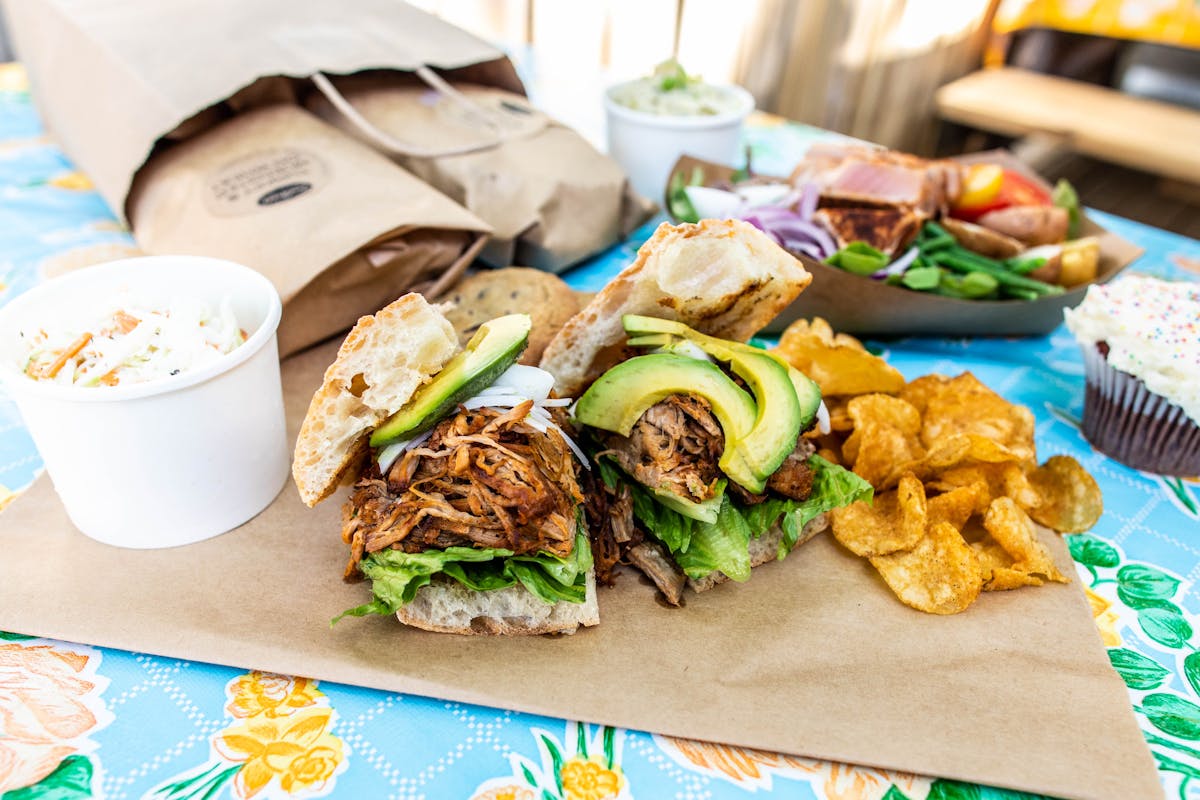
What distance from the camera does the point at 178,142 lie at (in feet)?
7.25

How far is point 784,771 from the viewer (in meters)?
1.16

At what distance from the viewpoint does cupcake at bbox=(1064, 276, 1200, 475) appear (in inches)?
64.2

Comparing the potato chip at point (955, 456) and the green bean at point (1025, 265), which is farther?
the green bean at point (1025, 265)

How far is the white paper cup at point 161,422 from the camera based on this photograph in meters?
1.31

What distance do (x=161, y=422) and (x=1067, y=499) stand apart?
1.72 meters

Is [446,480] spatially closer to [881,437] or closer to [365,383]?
[365,383]

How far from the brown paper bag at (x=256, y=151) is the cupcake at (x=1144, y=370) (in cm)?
149

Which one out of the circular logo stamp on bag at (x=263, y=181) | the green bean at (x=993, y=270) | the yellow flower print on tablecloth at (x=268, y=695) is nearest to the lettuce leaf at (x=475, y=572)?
the yellow flower print on tablecloth at (x=268, y=695)

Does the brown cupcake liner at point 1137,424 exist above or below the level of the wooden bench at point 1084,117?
above

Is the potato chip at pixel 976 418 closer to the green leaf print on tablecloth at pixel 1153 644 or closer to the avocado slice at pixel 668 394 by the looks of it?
the green leaf print on tablecloth at pixel 1153 644

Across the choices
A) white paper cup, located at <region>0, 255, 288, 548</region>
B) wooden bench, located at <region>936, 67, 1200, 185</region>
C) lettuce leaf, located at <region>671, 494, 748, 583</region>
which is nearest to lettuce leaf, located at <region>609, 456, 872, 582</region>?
lettuce leaf, located at <region>671, 494, 748, 583</region>

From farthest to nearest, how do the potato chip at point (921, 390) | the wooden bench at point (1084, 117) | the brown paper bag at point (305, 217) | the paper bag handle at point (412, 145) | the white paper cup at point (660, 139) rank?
the wooden bench at point (1084, 117), the white paper cup at point (660, 139), the paper bag handle at point (412, 145), the brown paper bag at point (305, 217), the potato chip at point (921, 390)

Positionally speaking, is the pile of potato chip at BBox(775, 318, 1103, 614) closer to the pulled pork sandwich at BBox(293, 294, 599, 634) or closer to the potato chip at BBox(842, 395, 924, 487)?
the potato chip at BBox(842, 395, 924, 487)

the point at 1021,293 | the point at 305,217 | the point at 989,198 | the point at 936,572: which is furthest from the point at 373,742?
the point at 989,198
